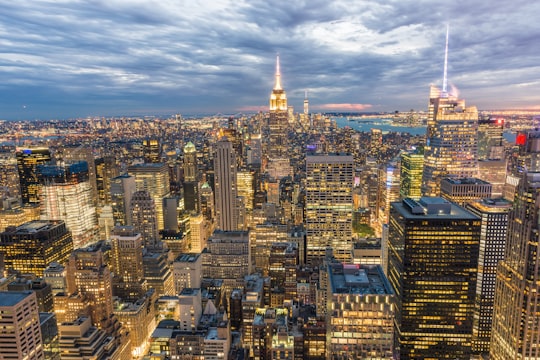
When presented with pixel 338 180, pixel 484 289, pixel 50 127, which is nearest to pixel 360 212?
pixel 338 180

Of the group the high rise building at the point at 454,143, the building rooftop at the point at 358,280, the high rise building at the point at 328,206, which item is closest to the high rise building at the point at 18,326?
the building rooftop at the point at 358,280

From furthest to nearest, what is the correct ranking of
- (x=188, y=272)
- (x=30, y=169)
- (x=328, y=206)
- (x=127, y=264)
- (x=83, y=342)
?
1. (x=30, y=169)
2. (x=328, y=206)
3. (x=188, y=272)
4. (x=127, y=264)
5. (x=83, y=342)

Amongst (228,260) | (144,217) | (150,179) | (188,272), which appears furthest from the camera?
(150,179)

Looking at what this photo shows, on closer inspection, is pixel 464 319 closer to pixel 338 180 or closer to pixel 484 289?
pixel 484 289

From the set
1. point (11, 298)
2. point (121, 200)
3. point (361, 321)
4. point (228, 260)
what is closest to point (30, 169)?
point (121, 200)

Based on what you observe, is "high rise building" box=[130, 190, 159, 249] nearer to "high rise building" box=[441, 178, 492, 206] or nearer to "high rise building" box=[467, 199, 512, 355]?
"high rise building" box=[441, 178, 492, 206]

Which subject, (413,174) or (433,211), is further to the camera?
(413,174)

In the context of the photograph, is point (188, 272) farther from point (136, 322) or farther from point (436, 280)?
point (436, 280)

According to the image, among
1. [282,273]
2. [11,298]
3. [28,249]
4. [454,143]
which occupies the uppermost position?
[454,143]
